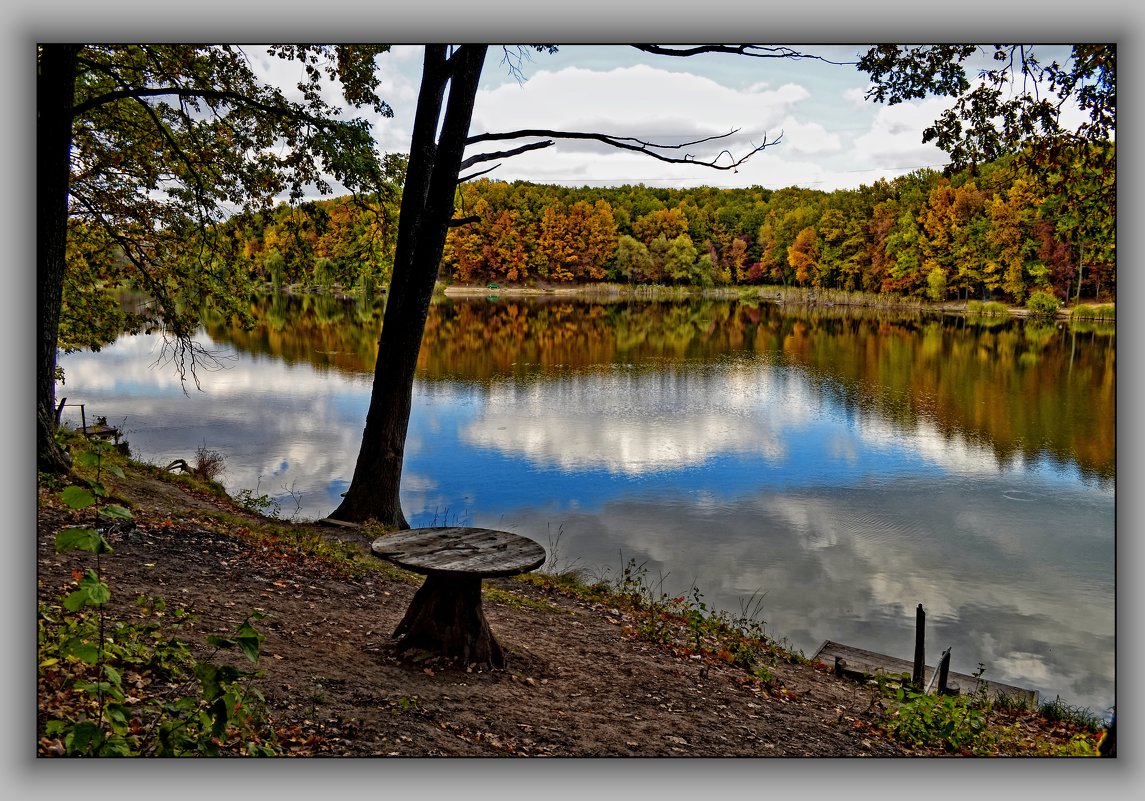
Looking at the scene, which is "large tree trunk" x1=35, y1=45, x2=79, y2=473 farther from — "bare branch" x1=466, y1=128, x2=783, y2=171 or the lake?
the lake

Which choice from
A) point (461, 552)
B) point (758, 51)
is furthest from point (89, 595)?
point (758, 51)

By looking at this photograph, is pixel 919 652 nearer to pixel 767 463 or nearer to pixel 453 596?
pixel 453 596

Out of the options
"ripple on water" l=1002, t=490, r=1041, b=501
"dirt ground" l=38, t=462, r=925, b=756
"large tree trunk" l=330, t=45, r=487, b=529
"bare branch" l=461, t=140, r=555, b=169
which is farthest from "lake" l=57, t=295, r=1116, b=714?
"bare branch" l=461, t=140, r=555, b=169

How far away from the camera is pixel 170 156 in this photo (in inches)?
382

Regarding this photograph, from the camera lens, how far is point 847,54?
5398 millimetres

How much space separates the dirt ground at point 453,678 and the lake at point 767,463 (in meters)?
→ 3.36

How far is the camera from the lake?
31.8 ft

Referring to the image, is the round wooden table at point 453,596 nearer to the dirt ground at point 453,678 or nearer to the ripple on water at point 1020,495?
the dirt ground at point 453,678

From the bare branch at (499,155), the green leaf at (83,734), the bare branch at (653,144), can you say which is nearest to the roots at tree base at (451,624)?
the green leaf at (83,734)

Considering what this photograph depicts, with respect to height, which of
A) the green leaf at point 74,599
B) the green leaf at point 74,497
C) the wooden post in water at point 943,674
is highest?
the green leaf at point 74,497

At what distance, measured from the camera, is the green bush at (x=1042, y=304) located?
2673 cm

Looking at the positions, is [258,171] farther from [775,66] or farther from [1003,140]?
[1003,140]

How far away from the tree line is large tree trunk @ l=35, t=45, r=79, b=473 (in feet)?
8.70

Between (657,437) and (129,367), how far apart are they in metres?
14.5
